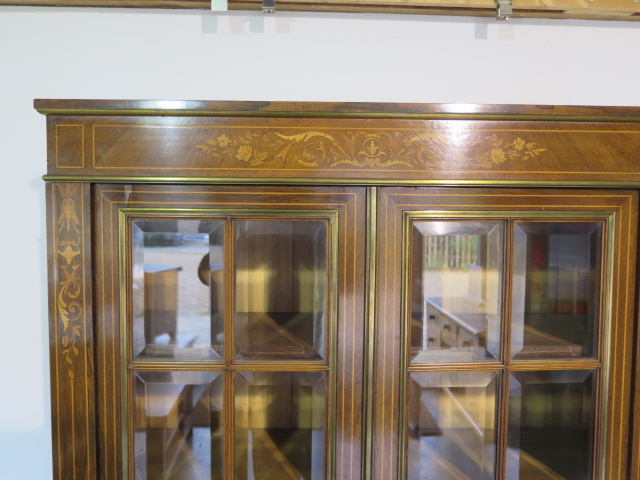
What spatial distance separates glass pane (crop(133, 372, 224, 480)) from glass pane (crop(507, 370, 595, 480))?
1.47 feet

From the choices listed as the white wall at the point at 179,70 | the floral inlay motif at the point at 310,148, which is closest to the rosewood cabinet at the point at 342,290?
the floral inlay motif at the point at 310,148

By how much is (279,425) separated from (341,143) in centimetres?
44

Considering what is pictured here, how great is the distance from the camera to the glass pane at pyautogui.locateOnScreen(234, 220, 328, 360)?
2.23 feet

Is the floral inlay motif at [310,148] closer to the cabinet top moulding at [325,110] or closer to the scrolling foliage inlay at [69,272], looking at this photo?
the cabinet top moulding at [325,110]

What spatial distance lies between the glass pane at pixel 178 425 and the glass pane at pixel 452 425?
0.96 ft

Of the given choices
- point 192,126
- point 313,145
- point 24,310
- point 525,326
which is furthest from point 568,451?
point 24,310

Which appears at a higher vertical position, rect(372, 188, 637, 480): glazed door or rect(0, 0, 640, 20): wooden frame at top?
rect(0, 0, 640, 20): wooden frame at top

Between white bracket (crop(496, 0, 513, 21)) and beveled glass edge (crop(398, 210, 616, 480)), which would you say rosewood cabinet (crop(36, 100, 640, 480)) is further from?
white bracket (crop(496, 0, 513, 21))

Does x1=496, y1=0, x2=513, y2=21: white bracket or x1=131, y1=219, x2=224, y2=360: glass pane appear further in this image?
x1=496, y1=0, x2=513, y2=21: white bracket

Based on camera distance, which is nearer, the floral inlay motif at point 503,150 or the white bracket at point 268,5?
the floral inlay motif at point 503,150

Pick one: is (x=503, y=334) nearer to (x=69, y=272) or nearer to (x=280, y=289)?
(x=280, y=289)

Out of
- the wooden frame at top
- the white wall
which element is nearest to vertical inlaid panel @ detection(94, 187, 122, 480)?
the white wall

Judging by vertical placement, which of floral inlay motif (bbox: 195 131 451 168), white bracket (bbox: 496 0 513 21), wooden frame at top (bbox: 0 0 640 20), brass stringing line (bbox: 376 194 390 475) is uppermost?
wooden frame at top (bbox: 0 0 640 20)

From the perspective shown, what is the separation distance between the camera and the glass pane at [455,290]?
0.68 m
